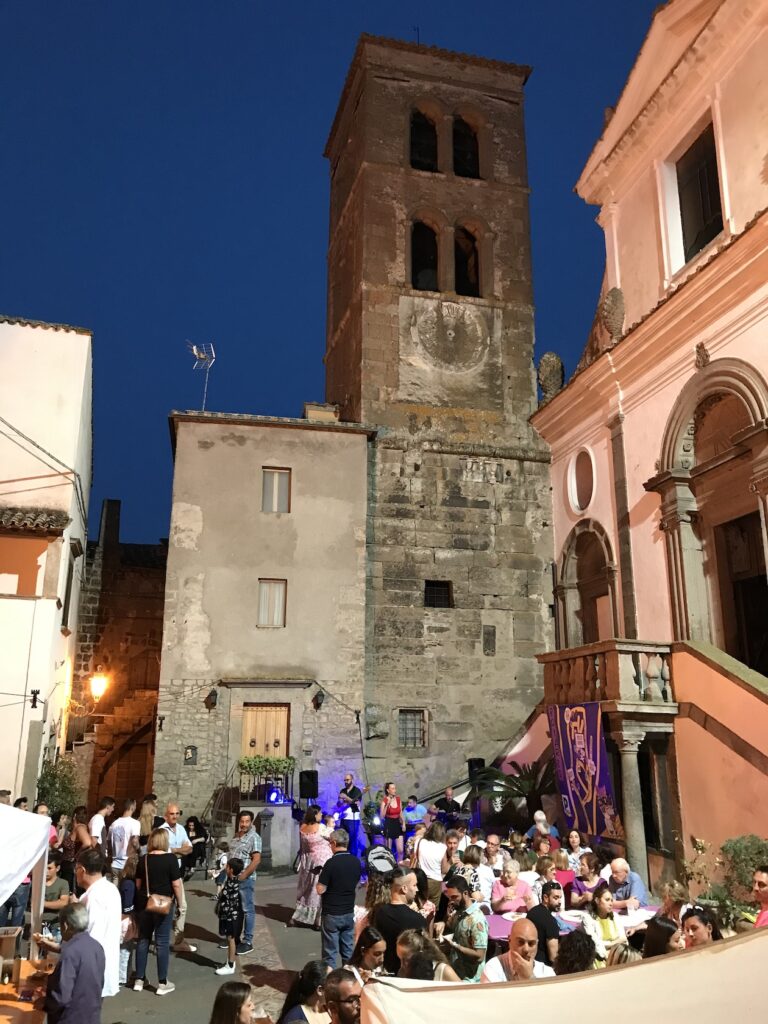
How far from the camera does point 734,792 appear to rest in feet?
34.0

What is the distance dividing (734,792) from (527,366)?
53.2 ft

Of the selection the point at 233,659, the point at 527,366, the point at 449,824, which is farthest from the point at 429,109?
the point at 449,824

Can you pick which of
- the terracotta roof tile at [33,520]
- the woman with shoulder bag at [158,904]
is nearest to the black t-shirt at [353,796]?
the woman with shoulder bag at [158,904]

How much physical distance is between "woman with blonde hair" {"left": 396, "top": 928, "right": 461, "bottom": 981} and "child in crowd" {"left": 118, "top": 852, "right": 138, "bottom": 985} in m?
3.93

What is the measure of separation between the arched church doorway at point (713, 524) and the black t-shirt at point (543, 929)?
6667 millimetres

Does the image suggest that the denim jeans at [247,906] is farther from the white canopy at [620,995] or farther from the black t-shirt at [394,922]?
the white canopy at [620,995]

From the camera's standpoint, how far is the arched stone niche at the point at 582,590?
1538cm

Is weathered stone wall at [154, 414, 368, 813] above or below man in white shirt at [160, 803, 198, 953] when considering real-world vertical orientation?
above

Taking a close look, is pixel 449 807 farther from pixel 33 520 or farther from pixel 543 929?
pixel 543 929

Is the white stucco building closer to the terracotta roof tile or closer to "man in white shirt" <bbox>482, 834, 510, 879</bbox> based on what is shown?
the terracotta roof tile

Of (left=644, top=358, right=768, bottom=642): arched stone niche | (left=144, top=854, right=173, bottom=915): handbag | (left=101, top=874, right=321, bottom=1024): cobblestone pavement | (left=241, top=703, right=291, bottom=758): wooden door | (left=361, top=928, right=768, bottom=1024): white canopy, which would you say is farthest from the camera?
(left=241, top=703, right=291, bottom=758): wooden door

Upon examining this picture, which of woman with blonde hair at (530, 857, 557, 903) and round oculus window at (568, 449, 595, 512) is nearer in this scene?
woman with blonde hair at (530, 857, 557, 903)

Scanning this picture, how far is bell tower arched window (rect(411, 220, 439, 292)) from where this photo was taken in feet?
85.3

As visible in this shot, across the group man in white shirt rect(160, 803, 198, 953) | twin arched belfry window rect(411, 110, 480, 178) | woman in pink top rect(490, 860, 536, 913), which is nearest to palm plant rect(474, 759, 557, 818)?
woman in pink top rect(490, 860, 536, 913)
